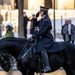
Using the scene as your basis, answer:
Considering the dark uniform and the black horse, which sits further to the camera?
the dark uniform

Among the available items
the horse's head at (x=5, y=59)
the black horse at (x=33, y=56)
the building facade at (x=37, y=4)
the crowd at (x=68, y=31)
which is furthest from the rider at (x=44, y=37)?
the building facade at (x=37, y=4)

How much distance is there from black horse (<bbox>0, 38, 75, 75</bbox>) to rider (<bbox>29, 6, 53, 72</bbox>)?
0.15 meters

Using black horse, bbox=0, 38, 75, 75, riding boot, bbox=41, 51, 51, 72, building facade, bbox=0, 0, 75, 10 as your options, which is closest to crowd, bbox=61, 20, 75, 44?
black horse, bbox=0, 38, 75, 75

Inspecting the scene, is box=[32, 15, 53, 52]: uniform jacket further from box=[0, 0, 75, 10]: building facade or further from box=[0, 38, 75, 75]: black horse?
box=[0, 0, 75, 10]: building facade

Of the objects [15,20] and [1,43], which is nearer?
[1,43]

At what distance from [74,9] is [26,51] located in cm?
3390

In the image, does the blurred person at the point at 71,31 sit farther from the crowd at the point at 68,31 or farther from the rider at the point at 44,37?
the rider at the point at 44,37

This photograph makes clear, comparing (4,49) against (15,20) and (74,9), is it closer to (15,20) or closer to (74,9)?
(15,20)

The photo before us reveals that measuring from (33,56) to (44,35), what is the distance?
0.54m

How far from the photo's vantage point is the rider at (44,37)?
9.31 meters

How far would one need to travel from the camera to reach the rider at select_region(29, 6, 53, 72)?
931cm

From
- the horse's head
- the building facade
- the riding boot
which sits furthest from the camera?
the building facade

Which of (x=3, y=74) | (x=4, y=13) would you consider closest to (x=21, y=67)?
(x=3, y=74)

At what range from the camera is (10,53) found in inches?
362
